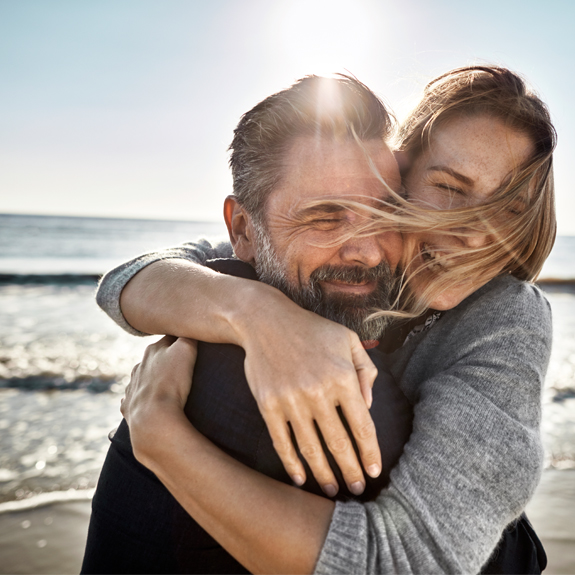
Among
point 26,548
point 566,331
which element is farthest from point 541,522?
point 566,331

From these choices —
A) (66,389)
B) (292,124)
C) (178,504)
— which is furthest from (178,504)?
(66,389)

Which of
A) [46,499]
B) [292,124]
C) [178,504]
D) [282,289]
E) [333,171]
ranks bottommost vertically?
[46,499]

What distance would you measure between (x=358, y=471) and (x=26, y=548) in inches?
105

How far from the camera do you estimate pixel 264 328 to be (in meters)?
1.25

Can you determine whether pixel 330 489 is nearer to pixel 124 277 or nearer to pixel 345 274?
pixel 345 274

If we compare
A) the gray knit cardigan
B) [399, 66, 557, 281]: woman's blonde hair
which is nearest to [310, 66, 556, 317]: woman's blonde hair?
[399, 66, 557, 281]: woman's blonde hair

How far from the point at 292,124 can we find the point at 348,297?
31.3 inches

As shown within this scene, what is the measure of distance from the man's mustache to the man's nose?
0.03 meters

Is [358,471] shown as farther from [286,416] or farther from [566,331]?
[566,331]

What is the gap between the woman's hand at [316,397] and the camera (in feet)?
3.59

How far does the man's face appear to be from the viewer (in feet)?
5.75

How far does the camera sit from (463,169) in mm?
1698

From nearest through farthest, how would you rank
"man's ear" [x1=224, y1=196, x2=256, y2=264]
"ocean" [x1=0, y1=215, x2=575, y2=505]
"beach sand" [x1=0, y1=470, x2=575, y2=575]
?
"man's ear" [x1=224, y1=196, x2=256, y2=264]
"beach sand" [x1=0, y1=470, x2=575, y2=575]
"ocean" [x1=0, y1=215, x2=575, y2=505]

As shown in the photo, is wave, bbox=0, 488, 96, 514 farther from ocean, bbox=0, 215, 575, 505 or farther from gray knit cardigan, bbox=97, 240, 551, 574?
gray knit cardigan, bbox=97, 240, 551, 574
